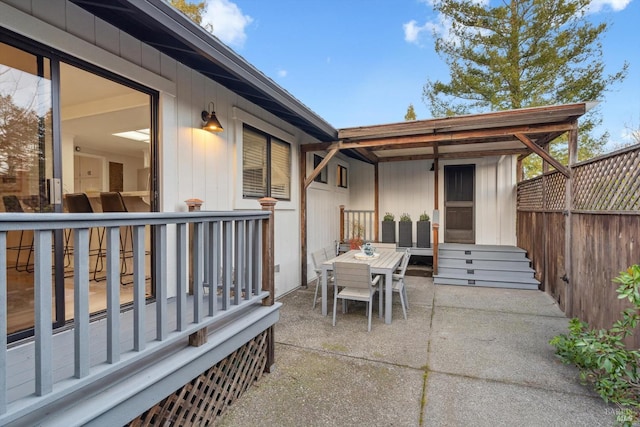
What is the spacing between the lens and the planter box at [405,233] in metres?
7.37

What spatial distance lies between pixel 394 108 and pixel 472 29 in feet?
23.0

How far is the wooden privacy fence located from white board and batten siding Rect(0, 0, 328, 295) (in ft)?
13.4

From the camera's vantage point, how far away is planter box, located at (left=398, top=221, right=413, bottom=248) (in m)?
7.37

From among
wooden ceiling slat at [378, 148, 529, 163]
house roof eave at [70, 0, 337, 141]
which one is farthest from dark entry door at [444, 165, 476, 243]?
house roof eave at [70, 0, 337, 141]

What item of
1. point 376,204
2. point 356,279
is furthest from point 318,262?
point 376,204

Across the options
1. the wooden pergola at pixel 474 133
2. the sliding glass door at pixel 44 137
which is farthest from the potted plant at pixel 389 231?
the sliding glass door at pixel 44 137

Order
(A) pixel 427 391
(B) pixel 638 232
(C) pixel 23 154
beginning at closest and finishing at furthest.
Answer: (C) pixel 23 154, (A) pixel 427 391, (B) pixel 638 232

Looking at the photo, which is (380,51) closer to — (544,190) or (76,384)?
(544,190)

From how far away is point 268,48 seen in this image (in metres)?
14.0

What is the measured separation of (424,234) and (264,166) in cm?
431

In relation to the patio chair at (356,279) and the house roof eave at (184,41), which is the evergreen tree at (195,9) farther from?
the patio chair at (356,279)

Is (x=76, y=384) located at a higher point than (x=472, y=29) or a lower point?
lower

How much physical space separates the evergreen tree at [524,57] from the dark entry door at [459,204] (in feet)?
9.38

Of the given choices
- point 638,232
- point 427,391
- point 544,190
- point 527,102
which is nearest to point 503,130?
point 544,190
